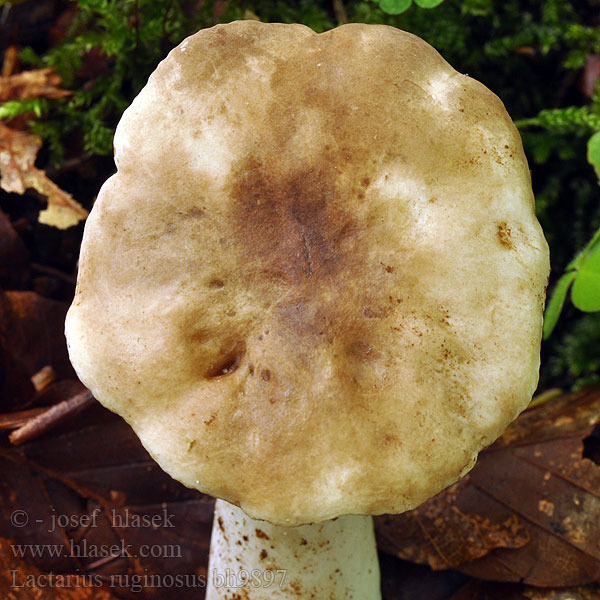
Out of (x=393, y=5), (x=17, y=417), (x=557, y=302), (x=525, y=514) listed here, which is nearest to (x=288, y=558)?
(x=525, y=514)

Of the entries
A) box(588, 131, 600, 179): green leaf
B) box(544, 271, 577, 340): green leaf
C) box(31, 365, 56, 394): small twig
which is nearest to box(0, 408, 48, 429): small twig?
box(31, 365, 56, 394): small twig

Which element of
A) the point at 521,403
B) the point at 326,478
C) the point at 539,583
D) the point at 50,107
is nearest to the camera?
the point at 326,478

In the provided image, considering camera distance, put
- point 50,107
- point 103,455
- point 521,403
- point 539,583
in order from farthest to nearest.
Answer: point 50,107 < point 103,455 < point 539,583 < point 521,403

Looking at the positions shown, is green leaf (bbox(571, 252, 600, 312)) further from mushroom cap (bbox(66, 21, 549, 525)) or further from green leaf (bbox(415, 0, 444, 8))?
green leaf (bbox(415, 0, 444, 8))

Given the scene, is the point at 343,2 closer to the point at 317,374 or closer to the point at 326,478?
the point at 317,374

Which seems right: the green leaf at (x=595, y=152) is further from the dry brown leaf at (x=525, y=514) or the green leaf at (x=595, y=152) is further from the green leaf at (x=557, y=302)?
the dry brown leaf at (x=525, y=514)

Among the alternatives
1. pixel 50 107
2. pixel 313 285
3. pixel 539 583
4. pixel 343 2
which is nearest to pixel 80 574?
pixel 313 285

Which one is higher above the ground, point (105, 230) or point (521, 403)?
point (105, 230)

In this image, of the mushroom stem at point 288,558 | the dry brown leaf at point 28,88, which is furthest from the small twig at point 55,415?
the dry brown leaf at point 28,88
